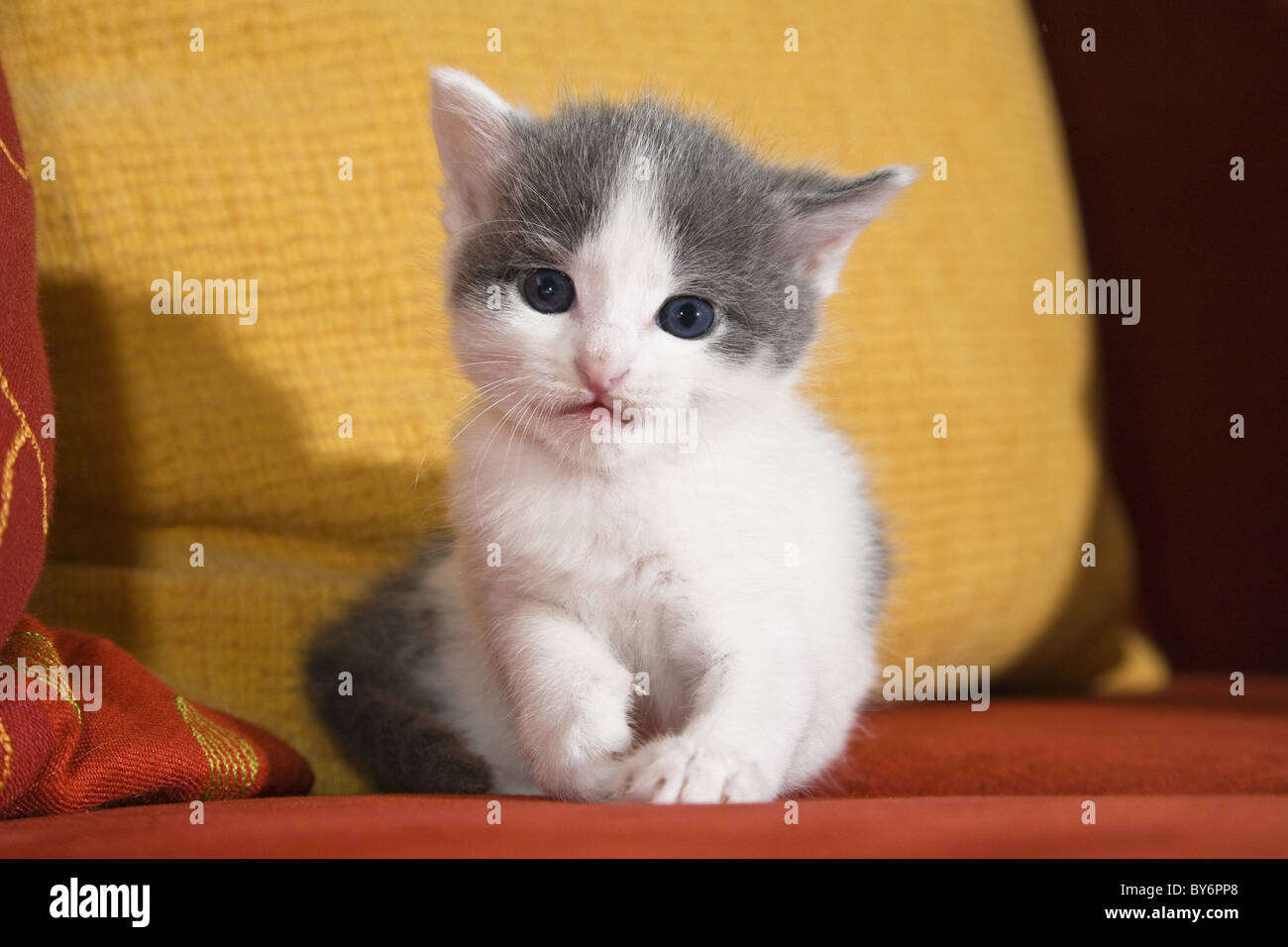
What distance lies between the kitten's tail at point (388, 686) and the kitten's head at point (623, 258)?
0.96ft

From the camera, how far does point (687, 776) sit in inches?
33.4

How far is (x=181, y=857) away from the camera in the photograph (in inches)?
26.5

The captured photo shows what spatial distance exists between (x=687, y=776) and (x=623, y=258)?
411mm

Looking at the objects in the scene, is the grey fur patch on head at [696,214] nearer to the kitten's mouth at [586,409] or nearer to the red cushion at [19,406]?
the kitten's mouth at [586,409]

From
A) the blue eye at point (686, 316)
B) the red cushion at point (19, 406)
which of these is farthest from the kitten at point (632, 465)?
the red cushion at point (19, 406)

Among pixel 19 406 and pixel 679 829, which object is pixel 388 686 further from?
pixel 679 829

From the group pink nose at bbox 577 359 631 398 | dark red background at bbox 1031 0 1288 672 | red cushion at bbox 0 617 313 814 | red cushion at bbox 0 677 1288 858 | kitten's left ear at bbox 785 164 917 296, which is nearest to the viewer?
red cushion at bbox 0 677 1288 858

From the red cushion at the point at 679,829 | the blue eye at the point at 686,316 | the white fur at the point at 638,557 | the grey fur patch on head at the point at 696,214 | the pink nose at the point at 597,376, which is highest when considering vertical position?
the grey fur patch on head at the point at 696,214

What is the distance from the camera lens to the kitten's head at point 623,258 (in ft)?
3.19

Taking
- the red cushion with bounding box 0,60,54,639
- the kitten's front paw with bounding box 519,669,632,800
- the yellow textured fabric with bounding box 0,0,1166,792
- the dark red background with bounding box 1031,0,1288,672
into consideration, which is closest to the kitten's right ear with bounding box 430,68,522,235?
the yellow textured fabric with bounding box 0,0,1166,792

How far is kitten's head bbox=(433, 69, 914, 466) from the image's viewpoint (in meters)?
0.97

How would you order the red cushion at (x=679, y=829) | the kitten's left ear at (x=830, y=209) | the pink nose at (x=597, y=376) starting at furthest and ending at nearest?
the kitten's left ear at (x=830, y=209), the pink nose at (x=597, y=376), the red cushion at (x=679, y=829)

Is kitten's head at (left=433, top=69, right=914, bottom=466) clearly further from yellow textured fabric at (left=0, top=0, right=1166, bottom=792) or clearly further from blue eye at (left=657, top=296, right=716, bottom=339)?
yellow textured fabric at (left=0, top=0, right=1166, bottom=792)

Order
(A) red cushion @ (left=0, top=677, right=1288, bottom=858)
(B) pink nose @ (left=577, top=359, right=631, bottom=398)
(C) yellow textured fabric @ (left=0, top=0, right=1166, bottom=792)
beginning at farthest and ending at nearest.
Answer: (C) yellow textured fabric @ (left=0, top=0, right=1166, bottom=792)
(B) pink nose @ (left=577, top=359, right=631, bottom=398)
(A) red cushion @ (left=0, top=677, right=1288, bottom=858)
